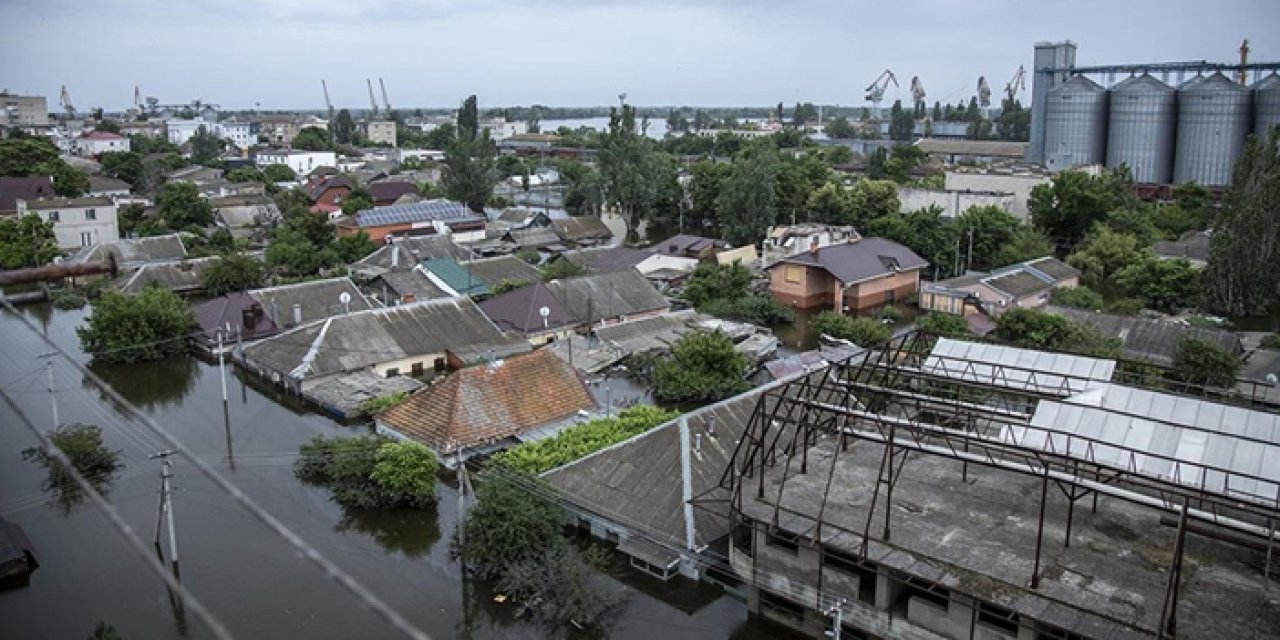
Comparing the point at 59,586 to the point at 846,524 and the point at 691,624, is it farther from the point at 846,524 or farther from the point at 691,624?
the point at 846,524

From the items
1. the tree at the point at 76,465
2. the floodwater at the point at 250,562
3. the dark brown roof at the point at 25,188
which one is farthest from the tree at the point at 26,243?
the tree at the point at 76,465

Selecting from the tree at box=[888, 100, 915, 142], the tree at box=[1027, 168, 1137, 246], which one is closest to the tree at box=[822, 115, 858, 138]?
the tree at box=[888, 100, 915, 142]

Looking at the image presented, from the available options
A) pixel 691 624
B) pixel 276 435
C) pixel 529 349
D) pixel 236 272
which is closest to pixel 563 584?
pixel 691 624

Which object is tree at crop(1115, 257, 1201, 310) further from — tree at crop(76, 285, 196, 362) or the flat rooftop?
tree at crop(76, 285, 196, 362)

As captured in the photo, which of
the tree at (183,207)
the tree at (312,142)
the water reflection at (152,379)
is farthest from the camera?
the tree at (312,142)

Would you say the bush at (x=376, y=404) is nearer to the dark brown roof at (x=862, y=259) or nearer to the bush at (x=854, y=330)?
the bush at (x=854, y=330)

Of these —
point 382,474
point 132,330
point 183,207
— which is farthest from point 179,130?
point 382,474
